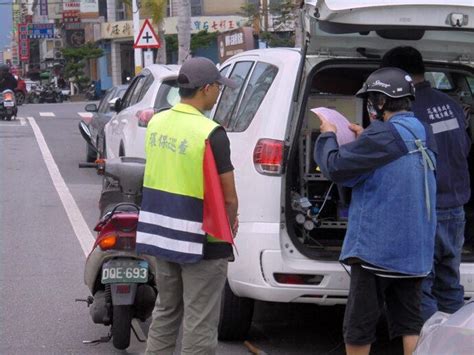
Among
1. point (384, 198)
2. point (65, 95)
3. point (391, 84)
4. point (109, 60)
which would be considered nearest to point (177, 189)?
point (384, 198)

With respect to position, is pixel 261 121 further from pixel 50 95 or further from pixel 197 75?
pixel 50 95

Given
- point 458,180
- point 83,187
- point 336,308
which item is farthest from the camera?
point 83,187

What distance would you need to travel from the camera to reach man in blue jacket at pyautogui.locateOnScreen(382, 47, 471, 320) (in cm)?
571

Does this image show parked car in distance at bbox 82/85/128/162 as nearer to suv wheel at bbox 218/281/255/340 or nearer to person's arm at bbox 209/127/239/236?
suv wheel at bbox 218/281/255/340

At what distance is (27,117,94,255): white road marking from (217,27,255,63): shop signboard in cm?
379

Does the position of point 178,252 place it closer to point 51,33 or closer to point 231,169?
point 231,169

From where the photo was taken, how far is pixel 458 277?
5.78 metres

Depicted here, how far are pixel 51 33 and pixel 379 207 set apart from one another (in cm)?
7642

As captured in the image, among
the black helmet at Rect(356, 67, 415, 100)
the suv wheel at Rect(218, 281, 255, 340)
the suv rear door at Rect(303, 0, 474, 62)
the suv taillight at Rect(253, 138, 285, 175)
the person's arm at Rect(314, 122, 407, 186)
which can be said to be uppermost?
the suv rear door at Rect(303, 0, 474, 62)

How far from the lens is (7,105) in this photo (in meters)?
30.9

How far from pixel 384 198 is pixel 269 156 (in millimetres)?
1081

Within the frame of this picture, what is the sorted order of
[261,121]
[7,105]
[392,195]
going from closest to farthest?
[392,195], [261,121], [7,105]

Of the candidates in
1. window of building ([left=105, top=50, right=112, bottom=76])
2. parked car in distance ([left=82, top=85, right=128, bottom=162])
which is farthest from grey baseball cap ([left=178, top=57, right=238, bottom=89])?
window of building ([left=105, top=50, right=112, bottom=76])

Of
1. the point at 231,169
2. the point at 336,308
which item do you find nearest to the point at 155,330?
the point at 231,169
